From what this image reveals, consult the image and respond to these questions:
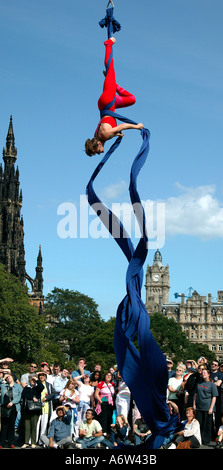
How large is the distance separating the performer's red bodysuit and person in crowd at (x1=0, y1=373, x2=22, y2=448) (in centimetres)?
573

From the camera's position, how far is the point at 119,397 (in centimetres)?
1592

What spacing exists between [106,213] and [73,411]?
4.73m

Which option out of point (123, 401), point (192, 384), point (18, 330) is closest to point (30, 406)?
point (123, 401)

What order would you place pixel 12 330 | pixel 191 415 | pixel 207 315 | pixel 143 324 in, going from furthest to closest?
pixel 207 315 < pixel 12 330 < pixel 191 415 < pixel 143 324

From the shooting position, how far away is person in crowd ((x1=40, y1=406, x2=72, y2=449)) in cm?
1551

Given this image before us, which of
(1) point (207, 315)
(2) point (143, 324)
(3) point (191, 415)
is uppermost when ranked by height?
(1) point (207, 315)

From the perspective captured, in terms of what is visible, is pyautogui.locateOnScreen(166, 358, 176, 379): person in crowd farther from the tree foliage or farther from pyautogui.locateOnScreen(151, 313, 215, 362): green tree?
pyautogui.locateOnScreen(151, 313, 215, 362): green tree

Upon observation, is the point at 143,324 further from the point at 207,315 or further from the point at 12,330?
the point at 207,315

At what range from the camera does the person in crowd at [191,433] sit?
14891mm

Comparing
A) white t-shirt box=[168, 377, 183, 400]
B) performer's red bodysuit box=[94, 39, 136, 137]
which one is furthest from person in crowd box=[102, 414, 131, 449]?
performer's red bodysuit box=[94, 39, 136, 137]
